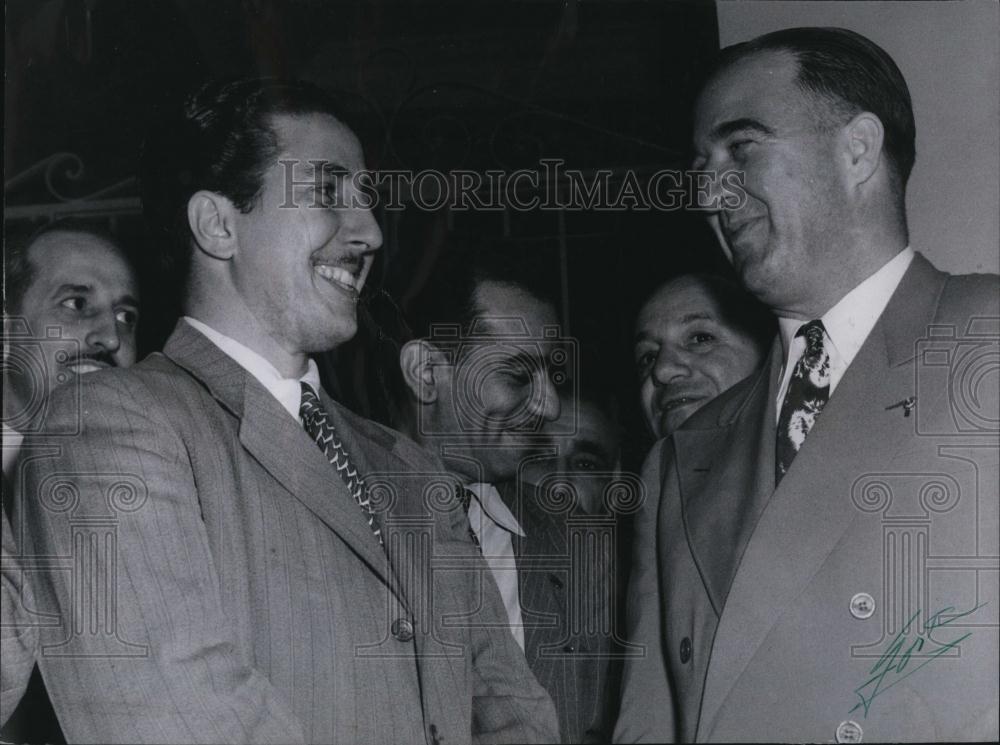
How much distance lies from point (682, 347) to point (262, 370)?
741mm

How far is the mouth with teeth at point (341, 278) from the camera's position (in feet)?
7.19

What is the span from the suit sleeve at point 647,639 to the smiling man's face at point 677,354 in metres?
0.07

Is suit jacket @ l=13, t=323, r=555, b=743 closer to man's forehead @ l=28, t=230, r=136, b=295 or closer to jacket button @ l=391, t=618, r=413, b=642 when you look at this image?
jacket button @ l=391, t=618, r=413, b=642

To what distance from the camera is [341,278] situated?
221cm

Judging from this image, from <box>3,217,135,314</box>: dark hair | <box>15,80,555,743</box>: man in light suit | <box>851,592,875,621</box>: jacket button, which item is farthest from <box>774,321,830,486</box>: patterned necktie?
<box>3,217,135,314</box>: dark hair

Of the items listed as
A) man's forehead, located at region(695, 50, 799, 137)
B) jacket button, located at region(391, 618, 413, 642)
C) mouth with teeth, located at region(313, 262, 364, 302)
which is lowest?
jacket button, located at region(391, 618, 413, 642)

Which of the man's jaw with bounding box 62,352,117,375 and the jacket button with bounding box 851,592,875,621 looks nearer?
the jacket button with bounding box 851,592,875,621

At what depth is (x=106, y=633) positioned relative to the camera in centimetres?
205

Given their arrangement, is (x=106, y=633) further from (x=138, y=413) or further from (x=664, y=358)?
(x=664, y=358)

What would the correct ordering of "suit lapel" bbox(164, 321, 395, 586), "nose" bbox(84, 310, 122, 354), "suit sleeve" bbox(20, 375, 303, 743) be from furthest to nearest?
1. "nose" bbox(84, 310, 122, 354)
2. "suit lapel" bbox(164, 321, 395, 586)
3. "suit sleeve" bbox(20, 375, 303, 743)

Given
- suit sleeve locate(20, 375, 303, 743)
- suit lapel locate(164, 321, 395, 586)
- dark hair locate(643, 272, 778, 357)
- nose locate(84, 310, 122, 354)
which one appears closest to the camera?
suit sleeve locate(20, 375, 303, 743)

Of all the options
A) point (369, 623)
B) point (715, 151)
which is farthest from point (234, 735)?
point (715, 151)

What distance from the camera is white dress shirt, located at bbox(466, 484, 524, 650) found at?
7.11 ft

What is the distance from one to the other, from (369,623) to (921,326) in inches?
41.8
